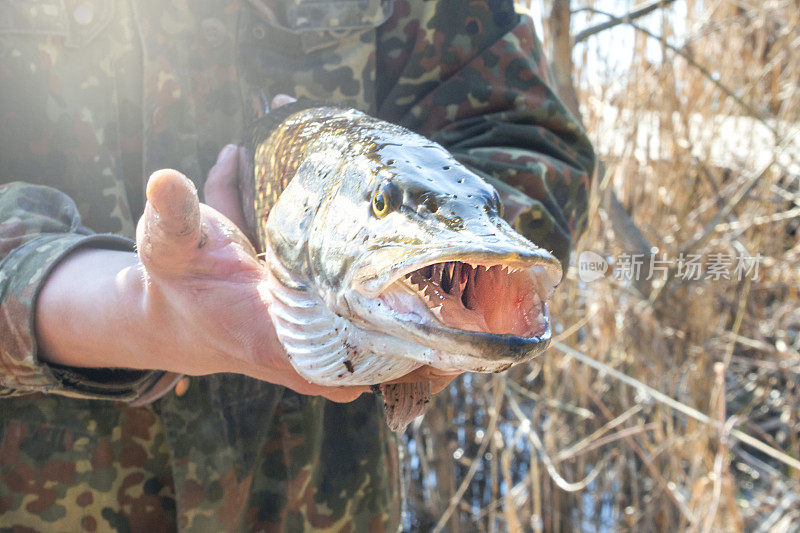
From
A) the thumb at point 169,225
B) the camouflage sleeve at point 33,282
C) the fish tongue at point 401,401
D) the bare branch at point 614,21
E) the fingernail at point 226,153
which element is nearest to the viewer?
the thumb at point 169,225

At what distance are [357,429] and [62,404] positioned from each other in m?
0.65

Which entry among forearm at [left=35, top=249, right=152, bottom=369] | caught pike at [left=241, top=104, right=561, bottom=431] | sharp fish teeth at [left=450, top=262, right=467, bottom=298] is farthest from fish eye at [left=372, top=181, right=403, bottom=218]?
forearm at [left=35, top=249, right=152, bottom=369]

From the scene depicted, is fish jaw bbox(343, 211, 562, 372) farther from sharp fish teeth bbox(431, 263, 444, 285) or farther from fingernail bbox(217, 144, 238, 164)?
fingernail bbox(217, 144, 238, 164)

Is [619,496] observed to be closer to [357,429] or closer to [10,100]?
[357,429]

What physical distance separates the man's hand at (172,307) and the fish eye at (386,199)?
0.84 feet

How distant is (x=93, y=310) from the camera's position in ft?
3.82

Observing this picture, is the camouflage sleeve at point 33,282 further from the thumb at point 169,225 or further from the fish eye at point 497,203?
the fish eye at point 497,203

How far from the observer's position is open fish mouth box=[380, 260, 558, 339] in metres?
0.83

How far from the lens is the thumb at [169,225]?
92 cm

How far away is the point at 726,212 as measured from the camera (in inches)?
131

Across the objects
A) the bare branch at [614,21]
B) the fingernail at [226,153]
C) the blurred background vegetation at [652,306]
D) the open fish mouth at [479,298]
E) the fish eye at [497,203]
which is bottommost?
the blurred background vegetation at [652,306]

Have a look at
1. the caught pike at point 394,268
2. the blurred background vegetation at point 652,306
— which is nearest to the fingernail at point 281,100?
the caught pike at point 394,268

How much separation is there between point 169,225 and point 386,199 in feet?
1.00

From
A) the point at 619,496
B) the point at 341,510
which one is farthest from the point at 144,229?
the point at 619,496
